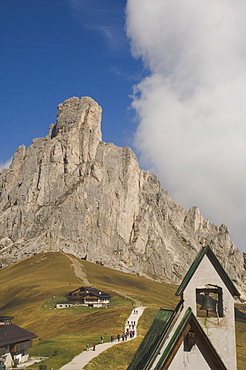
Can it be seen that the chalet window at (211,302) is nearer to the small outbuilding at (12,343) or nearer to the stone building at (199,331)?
the stone building at (199,331)

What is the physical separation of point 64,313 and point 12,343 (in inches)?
1713

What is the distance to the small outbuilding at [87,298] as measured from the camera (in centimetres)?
10331

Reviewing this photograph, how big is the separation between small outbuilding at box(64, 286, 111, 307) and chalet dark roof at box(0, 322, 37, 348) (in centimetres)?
5114

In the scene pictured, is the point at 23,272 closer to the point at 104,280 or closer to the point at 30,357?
the point at 104,280

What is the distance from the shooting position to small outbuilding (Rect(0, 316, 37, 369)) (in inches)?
1854

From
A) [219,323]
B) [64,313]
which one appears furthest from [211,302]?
[64,313]

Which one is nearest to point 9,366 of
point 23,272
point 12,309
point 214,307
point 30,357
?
point 30,357

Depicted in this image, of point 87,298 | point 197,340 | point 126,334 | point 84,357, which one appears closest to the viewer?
point 197,340

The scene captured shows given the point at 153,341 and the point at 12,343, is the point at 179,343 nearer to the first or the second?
the point at 153,341

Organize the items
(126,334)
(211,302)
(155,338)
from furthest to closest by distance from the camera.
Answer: (126,334)
(211,302)
(155,338)

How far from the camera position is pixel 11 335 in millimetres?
50219

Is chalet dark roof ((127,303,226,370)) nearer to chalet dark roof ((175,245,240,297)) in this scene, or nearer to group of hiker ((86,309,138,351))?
chalet dark roof ((175,245,240,297))

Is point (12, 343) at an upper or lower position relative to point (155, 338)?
upper

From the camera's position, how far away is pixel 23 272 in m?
177
